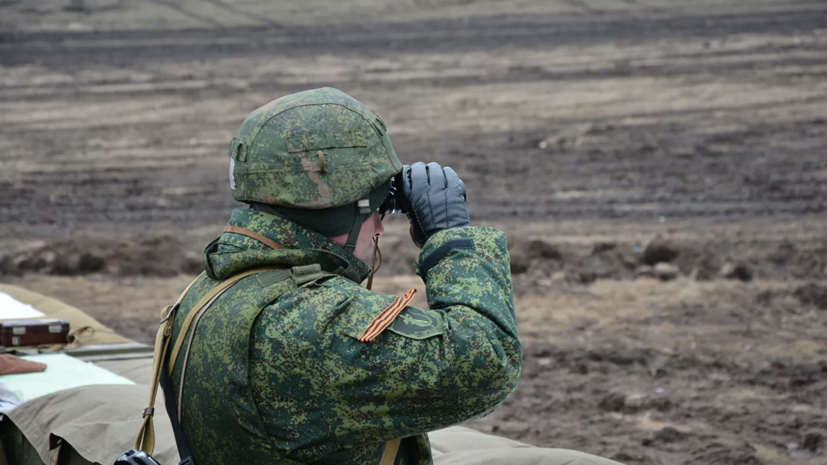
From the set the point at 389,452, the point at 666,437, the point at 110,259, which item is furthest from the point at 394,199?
the point at 110,259

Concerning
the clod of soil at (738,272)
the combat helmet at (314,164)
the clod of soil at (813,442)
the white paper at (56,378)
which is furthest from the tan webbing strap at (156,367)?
the clod of soil at (738,272)

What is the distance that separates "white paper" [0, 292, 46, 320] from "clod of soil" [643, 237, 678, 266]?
552cm

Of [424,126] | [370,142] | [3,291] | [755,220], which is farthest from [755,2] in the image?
[370,142]

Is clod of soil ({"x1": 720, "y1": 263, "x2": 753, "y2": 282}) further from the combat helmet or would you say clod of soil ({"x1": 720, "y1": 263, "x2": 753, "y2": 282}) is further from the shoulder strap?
the shoulder strap

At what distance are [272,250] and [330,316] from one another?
0.21 m

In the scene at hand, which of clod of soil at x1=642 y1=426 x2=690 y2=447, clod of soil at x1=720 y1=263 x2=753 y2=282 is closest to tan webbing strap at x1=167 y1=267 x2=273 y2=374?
clod of soil at x1=642 y1=426 x2=690 y2=447

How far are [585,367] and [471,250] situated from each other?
191 inches

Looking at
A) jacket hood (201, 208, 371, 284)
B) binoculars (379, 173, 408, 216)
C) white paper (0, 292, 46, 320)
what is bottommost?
white paper (0, 292, 46, 320)

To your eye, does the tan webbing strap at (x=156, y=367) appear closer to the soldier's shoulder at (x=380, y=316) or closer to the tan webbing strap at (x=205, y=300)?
the tan webbing strap at (x=205, y=300)

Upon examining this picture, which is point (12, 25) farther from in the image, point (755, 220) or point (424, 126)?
point (755, 220)

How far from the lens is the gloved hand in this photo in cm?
202

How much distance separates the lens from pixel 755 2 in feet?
58.4

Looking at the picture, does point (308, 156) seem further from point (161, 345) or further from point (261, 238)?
point (161, 345)

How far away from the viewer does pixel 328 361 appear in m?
1.78
